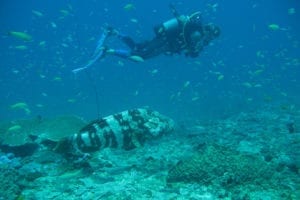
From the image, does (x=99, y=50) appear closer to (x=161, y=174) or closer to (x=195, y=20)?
(x=195, y=20)

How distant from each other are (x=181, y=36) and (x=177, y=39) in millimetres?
311

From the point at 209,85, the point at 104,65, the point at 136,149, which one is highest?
the point at 104,65

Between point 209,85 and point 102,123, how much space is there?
29310mm

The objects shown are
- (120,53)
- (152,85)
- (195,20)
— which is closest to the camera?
(195,20)

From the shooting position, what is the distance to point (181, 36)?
11266mm

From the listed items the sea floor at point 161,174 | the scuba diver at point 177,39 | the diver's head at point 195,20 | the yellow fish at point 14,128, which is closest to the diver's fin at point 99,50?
the scuba diver at point 177,39

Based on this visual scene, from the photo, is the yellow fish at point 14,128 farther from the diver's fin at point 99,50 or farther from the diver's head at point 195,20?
the diver's head at point 195,20

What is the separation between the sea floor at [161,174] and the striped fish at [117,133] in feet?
0.94

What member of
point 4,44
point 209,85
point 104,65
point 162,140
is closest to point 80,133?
point 162,140

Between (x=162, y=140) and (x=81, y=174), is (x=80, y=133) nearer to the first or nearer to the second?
(x=81, y=174)

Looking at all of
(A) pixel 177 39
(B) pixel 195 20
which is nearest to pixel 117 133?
(A) pixel 177 39

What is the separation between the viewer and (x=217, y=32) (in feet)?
37.1

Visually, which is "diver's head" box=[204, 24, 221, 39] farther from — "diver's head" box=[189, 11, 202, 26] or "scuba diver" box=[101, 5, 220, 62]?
"diver's head" box=[189, 11, 202, 26]

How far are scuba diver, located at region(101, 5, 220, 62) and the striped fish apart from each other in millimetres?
4355
